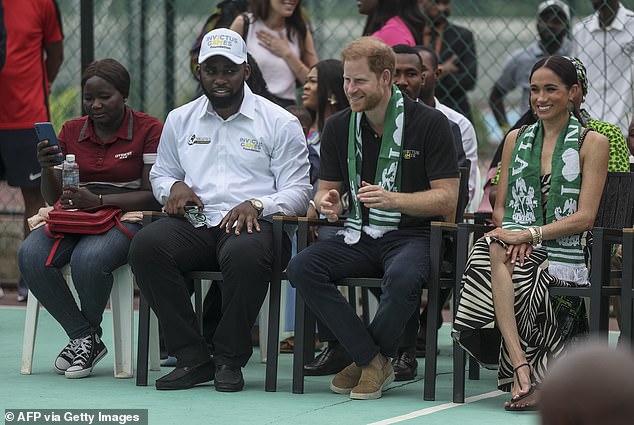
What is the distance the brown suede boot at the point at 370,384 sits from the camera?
4.65 m

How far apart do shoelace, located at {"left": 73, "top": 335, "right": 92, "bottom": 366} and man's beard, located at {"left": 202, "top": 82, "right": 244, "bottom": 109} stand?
4.05 ft

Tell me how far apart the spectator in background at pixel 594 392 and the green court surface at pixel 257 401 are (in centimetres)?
292

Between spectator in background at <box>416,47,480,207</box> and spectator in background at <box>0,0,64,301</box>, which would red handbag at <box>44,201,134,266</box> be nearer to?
spectator in background at <box>416,47,480,207</box>

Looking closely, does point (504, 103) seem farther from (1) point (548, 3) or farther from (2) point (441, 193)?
(2) point (441, 193)

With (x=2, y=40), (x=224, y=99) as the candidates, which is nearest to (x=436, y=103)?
(x=224, y=99)

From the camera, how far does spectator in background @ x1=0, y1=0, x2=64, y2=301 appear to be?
722 centimetres

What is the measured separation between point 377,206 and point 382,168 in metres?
0.25

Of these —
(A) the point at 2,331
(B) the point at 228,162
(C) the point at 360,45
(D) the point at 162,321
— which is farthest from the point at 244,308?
(A) the point at 2,331

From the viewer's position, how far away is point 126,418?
4156 millimetres

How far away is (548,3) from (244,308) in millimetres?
3786

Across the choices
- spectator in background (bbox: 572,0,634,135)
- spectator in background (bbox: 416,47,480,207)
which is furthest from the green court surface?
spectator in background (bbox: 572,0,634,135)

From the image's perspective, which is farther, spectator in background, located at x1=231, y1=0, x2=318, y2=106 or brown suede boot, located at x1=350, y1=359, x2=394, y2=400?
spectator in background, located at x1=231, y1=0, x2=318, y2=106

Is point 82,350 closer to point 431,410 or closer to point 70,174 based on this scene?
point 70,174

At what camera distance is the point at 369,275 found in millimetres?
4840
